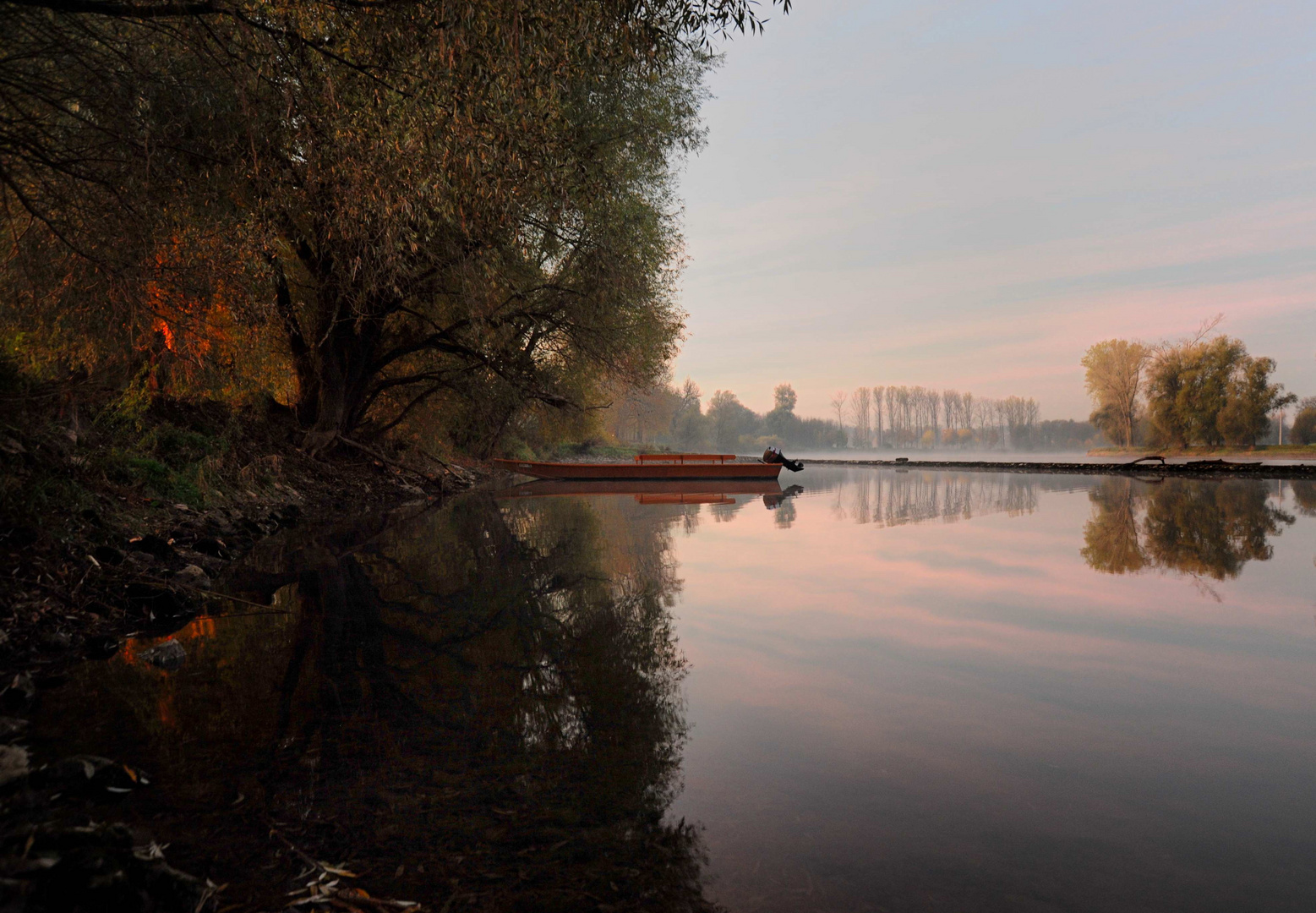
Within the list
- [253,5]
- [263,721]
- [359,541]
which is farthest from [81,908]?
[359,541]

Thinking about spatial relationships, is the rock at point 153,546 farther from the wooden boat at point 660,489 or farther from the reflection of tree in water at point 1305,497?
the reflection of tree in water at point 1305,497

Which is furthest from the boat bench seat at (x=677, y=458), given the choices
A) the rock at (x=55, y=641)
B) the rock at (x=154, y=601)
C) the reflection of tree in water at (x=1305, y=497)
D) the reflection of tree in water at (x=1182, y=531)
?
the rock at (x=55, y=641)

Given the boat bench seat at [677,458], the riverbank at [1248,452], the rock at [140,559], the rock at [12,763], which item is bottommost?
the rock at [12,763]

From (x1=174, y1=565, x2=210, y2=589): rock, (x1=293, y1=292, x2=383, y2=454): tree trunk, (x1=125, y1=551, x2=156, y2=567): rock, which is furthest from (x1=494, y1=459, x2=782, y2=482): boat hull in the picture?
(x1=125, y1=551, x2=156, y2=567): rock

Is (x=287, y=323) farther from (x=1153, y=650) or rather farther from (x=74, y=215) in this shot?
(x=1153, y=650)

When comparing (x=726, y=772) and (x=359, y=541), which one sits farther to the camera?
(x=359, y=541)

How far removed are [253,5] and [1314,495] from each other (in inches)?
1082

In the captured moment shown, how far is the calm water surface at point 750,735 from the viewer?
2475 mm

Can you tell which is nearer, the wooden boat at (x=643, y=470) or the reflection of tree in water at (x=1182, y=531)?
the reflection of tree in water at (x=1182, y=531)

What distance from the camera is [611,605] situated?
663 cm

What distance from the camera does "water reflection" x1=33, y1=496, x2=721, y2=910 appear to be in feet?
8.11

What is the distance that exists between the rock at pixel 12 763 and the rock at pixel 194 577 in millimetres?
3968

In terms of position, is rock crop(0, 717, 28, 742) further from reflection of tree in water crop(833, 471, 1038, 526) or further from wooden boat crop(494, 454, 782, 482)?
wooden boat crop(494, 454, 782, 482)

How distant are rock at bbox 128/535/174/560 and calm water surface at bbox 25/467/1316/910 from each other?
79 cm
